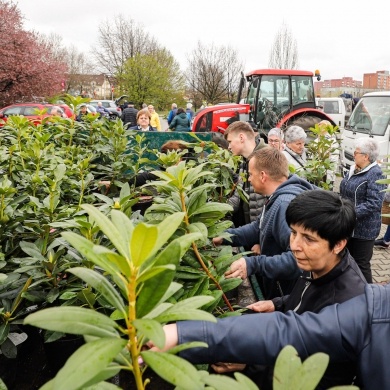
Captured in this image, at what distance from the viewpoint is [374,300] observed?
1.37 metres

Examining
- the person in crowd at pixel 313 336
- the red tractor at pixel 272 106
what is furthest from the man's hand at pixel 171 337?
the red tractor at pixel 272 106

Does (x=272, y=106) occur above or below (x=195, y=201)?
above

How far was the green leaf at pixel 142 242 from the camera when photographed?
88 cm

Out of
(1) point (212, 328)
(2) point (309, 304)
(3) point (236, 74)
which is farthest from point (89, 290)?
(3) point (236, 74)

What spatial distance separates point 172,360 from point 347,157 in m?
10.8

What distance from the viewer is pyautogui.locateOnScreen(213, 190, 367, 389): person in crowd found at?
1.88 meters

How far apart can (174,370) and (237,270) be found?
130 centimetres

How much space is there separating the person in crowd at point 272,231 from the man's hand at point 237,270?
20 centimetres

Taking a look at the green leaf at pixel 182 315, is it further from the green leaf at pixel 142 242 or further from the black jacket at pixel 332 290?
the black jacket at pixel 332 290

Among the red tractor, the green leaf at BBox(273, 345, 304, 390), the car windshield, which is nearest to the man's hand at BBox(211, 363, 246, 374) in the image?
the green leaf at BBox(273, 345, 304, 390)

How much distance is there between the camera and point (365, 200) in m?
4.64

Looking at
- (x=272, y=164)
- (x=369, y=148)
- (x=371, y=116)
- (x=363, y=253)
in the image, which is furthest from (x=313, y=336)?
(x=371, y=116)

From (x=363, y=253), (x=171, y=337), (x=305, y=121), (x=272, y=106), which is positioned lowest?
(x=363, y=253)

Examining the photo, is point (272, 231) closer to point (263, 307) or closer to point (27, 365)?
point (263, 307)
